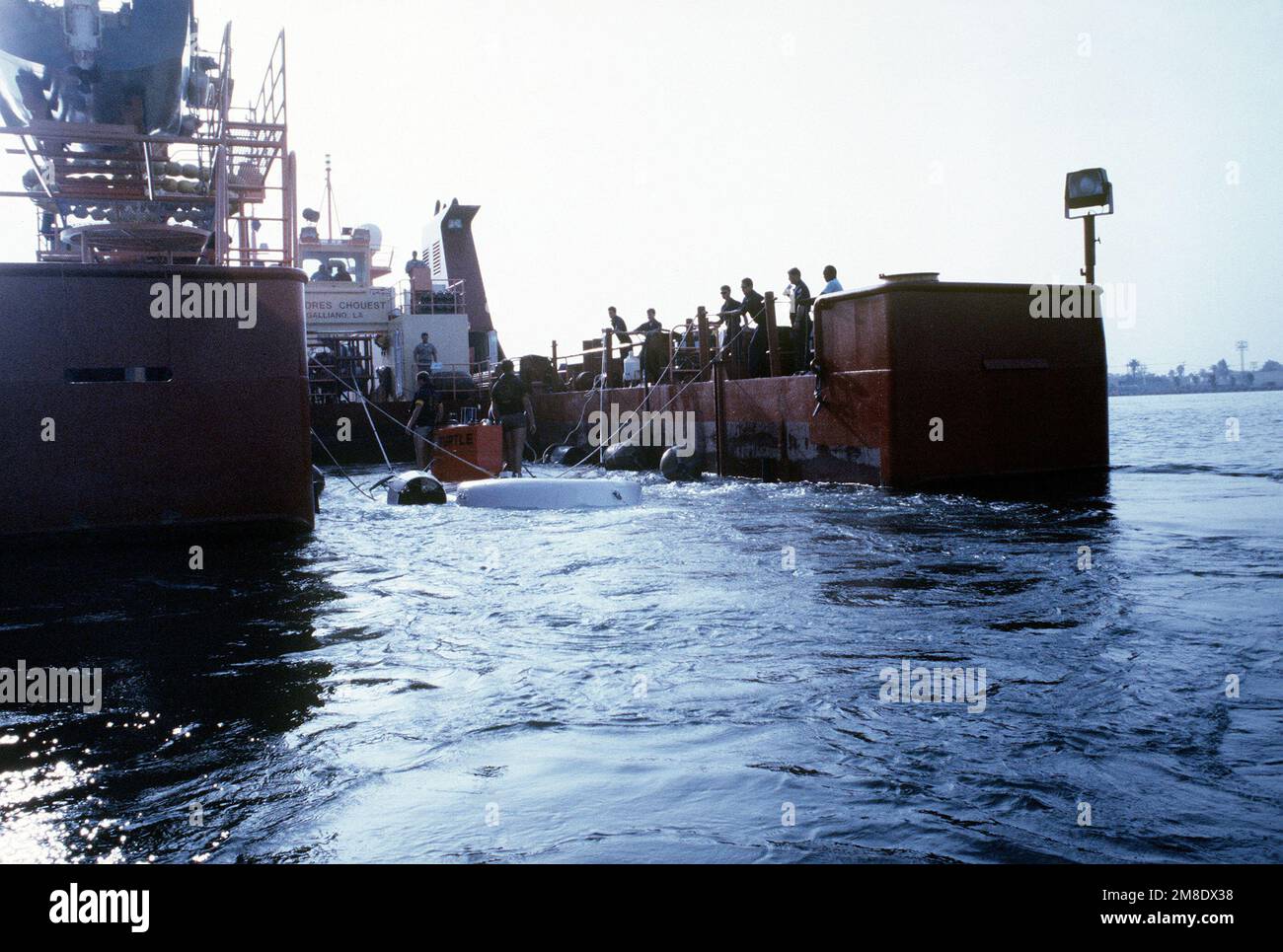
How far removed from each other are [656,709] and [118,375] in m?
6.74

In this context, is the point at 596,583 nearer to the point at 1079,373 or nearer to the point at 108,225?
the point at 108,225

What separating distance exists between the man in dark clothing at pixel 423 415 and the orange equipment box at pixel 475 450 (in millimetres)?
511

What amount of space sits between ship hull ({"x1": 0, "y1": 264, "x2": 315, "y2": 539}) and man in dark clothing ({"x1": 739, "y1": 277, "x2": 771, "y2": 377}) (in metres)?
9.83

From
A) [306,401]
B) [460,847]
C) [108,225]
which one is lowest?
[460,847]

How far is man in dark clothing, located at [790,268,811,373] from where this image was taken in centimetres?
1644

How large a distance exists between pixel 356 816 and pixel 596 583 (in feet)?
→ 14.7

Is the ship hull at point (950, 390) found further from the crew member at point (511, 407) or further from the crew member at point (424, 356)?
the crew member at point (424, 356)

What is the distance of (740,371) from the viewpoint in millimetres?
18719

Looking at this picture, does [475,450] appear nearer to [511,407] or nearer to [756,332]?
[511,407]

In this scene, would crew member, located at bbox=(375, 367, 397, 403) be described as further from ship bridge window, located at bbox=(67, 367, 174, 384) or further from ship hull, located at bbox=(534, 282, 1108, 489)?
ship bridge window, located at bbox=(67, 367, 174, 384)

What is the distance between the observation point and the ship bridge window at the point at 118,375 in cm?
895

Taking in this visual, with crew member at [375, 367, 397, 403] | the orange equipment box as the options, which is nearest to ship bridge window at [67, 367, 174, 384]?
the orange equipment box

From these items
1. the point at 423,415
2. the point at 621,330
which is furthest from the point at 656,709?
the point at 621,330
